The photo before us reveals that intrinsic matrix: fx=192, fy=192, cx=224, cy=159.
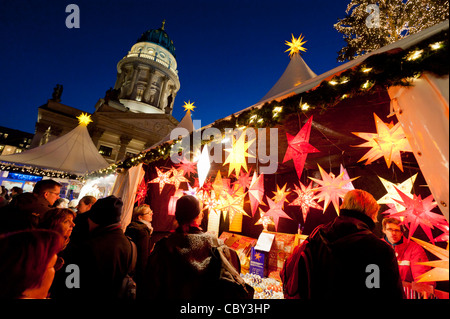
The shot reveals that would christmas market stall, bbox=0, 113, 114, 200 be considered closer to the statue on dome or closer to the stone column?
the statue on dome

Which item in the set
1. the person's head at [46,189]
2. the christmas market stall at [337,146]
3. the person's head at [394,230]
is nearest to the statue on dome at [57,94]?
the christmas market stall at [337,146]

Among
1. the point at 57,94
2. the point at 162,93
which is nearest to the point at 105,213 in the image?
the point at 57,94

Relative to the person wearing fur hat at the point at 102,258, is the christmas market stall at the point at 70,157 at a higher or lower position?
higher

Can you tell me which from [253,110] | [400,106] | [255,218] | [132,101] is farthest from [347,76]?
[132,101]

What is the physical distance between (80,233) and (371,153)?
5160 millimetres

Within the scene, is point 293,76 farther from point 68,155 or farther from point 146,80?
point 146,80

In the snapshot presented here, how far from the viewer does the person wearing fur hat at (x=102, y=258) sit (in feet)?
6.50

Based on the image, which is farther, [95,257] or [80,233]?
[80,233]

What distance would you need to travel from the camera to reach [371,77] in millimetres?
2027

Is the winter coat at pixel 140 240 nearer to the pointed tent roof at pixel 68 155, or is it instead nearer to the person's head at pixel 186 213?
the person's head at pixel 186 213

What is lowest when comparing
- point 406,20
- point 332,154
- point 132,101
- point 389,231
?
point 389,231

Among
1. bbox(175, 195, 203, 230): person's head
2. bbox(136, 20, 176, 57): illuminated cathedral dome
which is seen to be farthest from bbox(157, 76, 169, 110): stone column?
bbox(175, 195, 203, 230): person's head

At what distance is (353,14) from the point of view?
1072 centimetres
